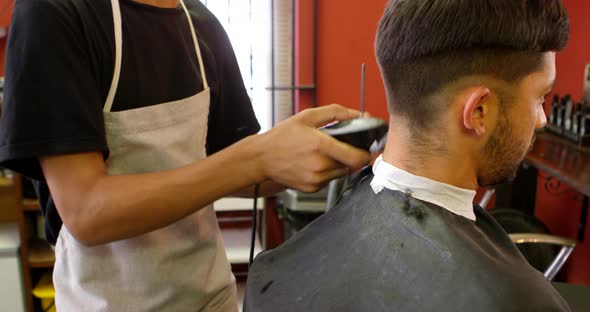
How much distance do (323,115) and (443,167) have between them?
269 mm

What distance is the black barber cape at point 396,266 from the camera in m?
0.88

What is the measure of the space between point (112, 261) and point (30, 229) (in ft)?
6.93

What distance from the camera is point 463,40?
934 millimetres

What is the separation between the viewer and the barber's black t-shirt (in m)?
0.85

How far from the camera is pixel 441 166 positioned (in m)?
1.03

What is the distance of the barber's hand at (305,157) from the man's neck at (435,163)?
15 cm

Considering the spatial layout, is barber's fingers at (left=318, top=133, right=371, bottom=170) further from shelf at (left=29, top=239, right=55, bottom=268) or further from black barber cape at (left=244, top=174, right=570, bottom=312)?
shelf at (left=29, top=239, right=55, bottom=268)

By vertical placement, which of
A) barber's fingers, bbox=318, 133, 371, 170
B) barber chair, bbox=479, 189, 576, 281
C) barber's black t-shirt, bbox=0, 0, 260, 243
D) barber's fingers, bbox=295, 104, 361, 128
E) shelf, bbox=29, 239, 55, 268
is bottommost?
shelf, bbox=29, 239, 55, 268

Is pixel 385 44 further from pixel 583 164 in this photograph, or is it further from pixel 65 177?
pixel 583 164

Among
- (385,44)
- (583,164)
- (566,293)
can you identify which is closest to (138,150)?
(385,44)

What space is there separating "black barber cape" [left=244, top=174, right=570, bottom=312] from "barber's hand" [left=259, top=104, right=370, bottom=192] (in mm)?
183

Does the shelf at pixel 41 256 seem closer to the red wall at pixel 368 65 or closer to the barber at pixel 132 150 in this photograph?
the barber at pixel 132 150

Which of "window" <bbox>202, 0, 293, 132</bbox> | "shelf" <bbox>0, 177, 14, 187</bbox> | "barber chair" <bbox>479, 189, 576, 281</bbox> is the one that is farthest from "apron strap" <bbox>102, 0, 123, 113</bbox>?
"window" <bbox>202, 0, 293, 132</bbox>

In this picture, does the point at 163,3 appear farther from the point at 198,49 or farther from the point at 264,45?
the point at 264,45
